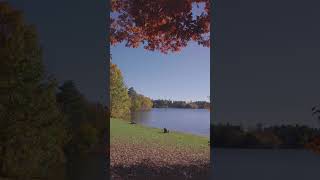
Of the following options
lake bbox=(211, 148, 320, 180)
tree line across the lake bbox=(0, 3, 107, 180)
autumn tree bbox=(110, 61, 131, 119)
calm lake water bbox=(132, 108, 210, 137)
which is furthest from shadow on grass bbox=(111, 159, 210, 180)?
tree line across the lake bbox=(0, 3, 107, 180)

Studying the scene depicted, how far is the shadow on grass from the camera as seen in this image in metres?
10.2

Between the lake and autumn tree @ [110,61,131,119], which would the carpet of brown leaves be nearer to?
the lake

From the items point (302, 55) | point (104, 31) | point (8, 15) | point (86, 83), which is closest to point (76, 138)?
point (86, 83)

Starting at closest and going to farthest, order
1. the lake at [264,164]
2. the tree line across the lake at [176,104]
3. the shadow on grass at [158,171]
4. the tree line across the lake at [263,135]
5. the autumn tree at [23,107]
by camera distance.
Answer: the autumn tree at [23,107]
the lake at [264,164]
the shadow on grass at [158,171]
the tree line across the lake at [176,104]
the tree line across the lake at [263,135]

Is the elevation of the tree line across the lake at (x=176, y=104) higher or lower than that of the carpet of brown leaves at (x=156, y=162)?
higher

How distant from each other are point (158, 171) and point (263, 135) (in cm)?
263

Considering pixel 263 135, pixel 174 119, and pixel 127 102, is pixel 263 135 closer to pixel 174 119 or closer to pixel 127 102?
pixel 174 119

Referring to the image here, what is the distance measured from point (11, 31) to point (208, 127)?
16.3 feet

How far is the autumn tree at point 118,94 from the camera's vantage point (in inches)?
A: 421

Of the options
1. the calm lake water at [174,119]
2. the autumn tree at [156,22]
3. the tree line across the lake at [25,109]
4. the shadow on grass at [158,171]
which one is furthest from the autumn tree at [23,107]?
the autumn tree at [156,22]

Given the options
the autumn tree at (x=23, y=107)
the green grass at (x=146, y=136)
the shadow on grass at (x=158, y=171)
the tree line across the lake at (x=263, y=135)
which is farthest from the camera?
the tree line across the lake at (x=263, y=135)

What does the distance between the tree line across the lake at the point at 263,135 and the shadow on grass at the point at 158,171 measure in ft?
3.90

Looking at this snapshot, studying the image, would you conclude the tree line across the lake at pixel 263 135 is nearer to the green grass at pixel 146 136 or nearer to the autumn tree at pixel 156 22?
the green grass at pixel 146 136

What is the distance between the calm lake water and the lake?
717 mm
